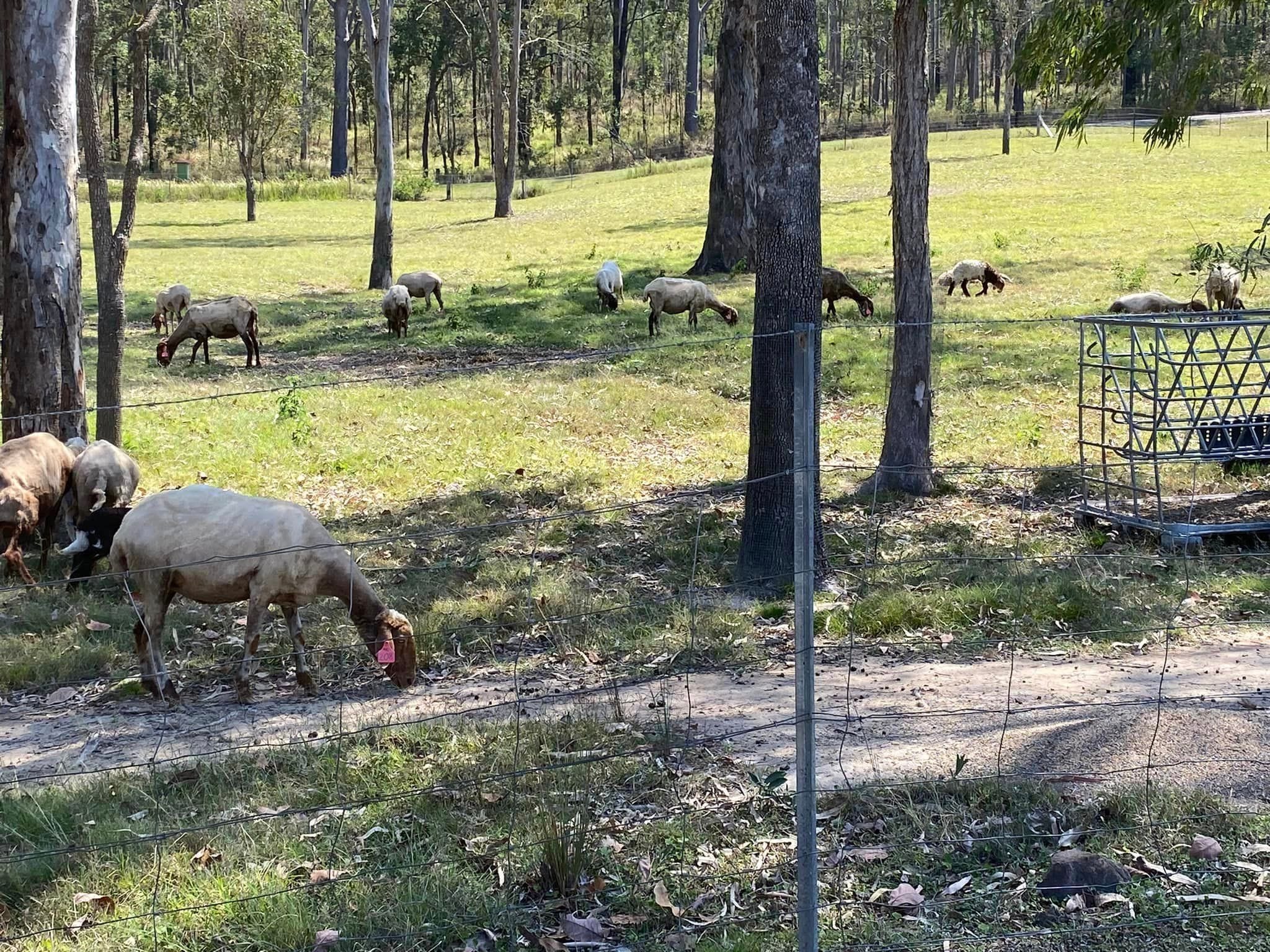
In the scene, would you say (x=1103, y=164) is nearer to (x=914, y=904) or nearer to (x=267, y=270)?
(x=267, y=270)

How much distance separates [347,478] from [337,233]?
109 ft

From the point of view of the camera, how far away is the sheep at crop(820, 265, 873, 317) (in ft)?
71.9

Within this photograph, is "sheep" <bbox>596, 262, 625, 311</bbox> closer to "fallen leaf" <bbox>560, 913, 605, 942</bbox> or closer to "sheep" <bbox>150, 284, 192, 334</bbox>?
"sheep" <bbox>150, 284, 192, 334</bbox>

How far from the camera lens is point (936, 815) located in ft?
18.5

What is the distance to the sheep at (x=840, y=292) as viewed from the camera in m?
21.9

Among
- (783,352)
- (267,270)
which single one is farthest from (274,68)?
(783,352)

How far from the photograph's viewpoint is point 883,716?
271 inches

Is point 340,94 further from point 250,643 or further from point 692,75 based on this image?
point 250,643

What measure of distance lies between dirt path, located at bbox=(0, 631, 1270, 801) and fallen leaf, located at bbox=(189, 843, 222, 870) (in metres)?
0.66

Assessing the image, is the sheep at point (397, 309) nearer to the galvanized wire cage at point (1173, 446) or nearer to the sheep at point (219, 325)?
the sheep at point (219, 325)

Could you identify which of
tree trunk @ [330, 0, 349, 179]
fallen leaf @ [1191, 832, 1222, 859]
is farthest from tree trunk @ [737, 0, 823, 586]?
tree trunk @ [330, 0, 349, 179]

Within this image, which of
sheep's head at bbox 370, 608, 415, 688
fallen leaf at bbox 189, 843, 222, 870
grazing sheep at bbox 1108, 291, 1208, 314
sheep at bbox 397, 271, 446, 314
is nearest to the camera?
fallen leaf at bbox 189, 843, 222, 870

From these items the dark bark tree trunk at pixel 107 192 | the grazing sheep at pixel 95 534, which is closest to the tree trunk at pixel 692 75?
the dark bark tree trunk at pixel 107 192

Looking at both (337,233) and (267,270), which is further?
(337,233)
